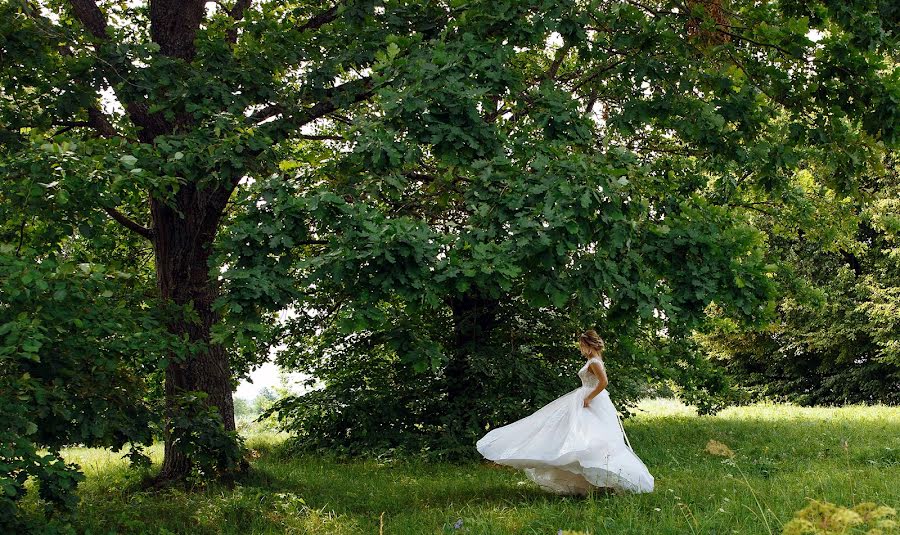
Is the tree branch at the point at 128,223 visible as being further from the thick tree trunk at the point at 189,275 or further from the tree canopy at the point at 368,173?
the thick tree trunk at the point at 189,275

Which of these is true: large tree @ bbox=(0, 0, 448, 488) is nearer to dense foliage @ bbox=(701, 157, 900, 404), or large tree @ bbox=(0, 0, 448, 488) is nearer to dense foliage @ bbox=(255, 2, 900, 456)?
dense foliage @ bbox=(255, 2, 900, 456)

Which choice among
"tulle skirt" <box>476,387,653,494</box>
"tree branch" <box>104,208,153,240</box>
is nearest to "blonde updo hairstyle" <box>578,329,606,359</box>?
"tulle skirt" <box>476,387,653,494</box>

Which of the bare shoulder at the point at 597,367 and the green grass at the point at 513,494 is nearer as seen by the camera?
the green grass at the point at 513,494

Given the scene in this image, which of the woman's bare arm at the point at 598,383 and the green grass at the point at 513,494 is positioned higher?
the woman's bare arm at the point at 598,383

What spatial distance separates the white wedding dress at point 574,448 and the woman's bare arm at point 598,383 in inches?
2.1

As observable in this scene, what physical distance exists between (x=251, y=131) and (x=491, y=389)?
265 inches

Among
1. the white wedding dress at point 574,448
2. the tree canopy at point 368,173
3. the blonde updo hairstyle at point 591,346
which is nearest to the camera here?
the tree canopy at point 368,173

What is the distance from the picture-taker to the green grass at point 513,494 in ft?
23.0

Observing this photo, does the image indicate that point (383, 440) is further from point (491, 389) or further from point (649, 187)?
point (649, 187)

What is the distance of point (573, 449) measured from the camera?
8.21m

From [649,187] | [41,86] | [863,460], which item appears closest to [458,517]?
[649,187]

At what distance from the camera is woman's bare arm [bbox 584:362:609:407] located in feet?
28.7

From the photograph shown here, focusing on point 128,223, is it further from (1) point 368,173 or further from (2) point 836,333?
(2) point 836,333

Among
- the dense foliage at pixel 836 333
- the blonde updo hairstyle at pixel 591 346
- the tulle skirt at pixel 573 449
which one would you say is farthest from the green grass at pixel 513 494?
the dense foliage at pixel 836 333
